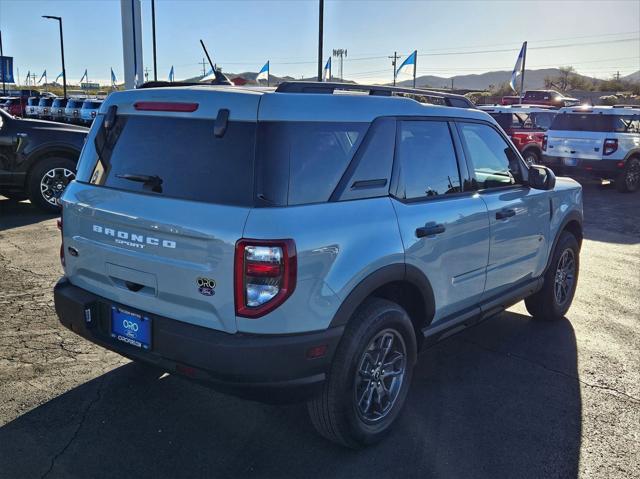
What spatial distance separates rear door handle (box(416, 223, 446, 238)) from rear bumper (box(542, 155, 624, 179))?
11.4 m

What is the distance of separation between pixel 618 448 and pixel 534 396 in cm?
63

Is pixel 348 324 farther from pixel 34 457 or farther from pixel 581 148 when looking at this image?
pixel 581 148

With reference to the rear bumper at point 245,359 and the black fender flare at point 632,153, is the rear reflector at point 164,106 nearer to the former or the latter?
the rear bumper at point 245,359

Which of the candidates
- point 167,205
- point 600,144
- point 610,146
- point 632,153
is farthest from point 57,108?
point 167,205

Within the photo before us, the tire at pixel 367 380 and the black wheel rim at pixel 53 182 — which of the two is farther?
the black wheel rim at pixel 53 182

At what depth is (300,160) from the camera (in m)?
2.70

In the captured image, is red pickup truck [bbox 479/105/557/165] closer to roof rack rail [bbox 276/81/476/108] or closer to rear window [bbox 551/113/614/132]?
rear window [bbox 551/113/614/132]

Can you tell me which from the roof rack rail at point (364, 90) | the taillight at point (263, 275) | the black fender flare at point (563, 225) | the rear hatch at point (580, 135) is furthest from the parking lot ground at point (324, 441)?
the rear hatch at point (580, 135)

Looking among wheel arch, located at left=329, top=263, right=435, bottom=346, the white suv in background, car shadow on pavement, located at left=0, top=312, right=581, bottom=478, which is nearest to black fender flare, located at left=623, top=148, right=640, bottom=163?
the white suv in background

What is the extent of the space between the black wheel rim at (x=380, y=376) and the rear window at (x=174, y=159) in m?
1.11

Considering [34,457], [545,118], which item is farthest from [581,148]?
[34,457]

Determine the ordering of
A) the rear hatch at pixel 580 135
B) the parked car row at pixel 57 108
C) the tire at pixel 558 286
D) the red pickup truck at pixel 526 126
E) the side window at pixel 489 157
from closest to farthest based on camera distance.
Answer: the side window at pixel 489 157 < the tire at pixel 558 286 < the rear hatch at pixel 580 135 < the red pickup truck at pixel 526 126 < the parked car row at pixel 57 108

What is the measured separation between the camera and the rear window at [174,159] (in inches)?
104

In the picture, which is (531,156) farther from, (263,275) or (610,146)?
(263,275)
